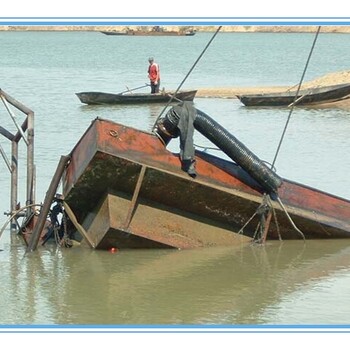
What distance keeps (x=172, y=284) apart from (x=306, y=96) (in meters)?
17.8

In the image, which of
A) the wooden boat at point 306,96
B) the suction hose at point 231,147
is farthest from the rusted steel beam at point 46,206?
the wooden boat at point 306,96

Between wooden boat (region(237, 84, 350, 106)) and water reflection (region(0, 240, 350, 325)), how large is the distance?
15661 mm

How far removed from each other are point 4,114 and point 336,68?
82.1ft

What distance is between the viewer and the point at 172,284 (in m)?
9.81

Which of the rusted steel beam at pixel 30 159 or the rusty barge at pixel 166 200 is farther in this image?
the rusted steel beam at pixel 30 159

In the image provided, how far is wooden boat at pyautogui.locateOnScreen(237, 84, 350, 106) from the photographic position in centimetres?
2673

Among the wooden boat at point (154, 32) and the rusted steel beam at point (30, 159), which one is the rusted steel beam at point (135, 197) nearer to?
the rusted steel beam at point (30, 159)

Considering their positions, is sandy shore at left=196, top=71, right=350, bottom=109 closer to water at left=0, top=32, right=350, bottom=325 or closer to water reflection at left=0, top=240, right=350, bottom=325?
water at left=0, top=32, right=350, bottom=325

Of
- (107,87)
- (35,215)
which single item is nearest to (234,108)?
(107,87)

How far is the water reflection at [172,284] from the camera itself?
8844 mm

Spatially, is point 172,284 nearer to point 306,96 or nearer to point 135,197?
point 135,197

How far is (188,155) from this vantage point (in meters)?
10.3

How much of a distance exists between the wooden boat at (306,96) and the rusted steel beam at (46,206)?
16326 millimetres

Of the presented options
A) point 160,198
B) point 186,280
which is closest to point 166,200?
point 160,198
